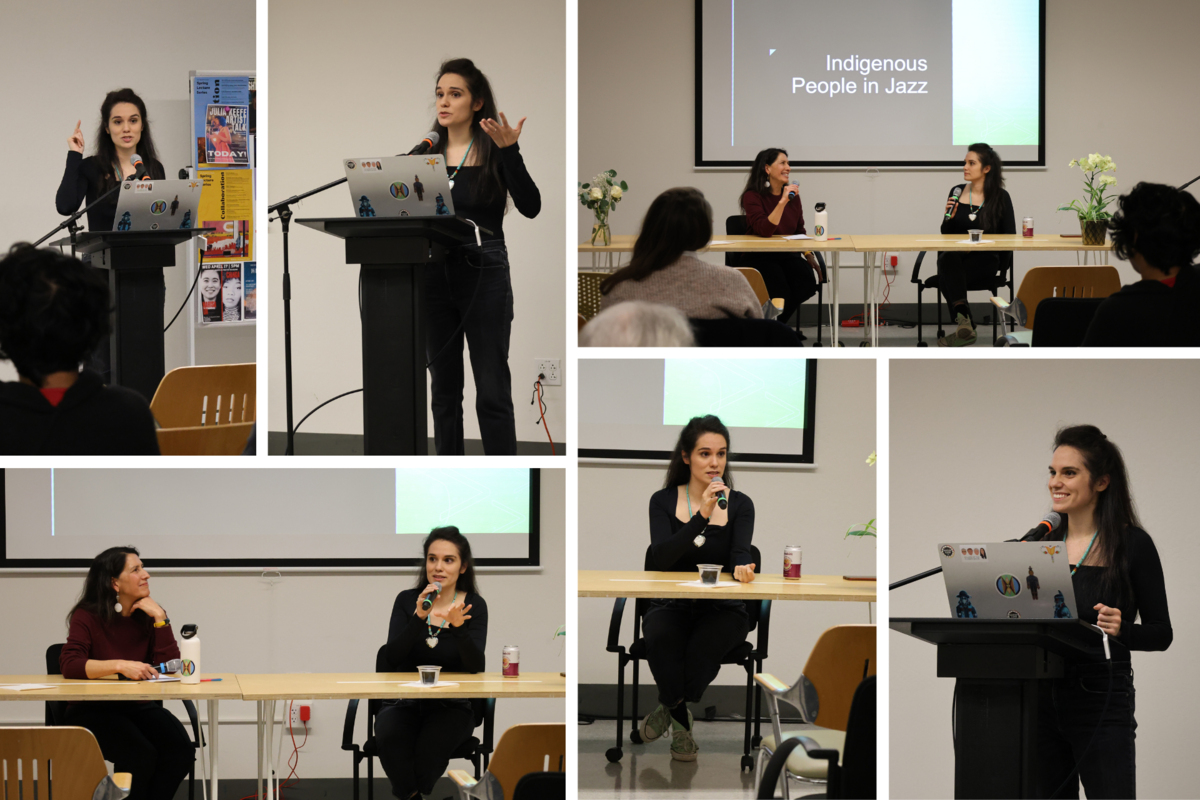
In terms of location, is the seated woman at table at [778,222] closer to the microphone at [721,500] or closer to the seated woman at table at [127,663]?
the microphone at [721,500]

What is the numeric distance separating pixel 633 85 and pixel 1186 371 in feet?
18.3

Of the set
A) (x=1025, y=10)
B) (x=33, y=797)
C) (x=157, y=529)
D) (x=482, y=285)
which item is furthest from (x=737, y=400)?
(x=1025, y=10)

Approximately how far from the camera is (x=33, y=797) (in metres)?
3.17

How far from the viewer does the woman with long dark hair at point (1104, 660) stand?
3004 mm

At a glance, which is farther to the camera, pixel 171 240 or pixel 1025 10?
pixel 1025 10

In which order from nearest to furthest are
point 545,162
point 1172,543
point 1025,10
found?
point 1172,543
point 545,162
point 1025,10

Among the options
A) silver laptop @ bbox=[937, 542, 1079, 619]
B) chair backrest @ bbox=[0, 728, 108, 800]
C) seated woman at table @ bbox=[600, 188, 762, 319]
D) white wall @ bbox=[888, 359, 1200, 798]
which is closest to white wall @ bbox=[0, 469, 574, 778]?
chair backrest @ bbox=[0, 728, 108, 800]

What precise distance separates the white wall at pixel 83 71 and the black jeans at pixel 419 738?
310cm

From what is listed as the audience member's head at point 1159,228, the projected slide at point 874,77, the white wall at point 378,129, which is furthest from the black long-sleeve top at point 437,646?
the projected slide at point 874,77

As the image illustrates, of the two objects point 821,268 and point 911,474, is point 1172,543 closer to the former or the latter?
point 911,474

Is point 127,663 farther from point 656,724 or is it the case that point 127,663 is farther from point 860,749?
point 860,749

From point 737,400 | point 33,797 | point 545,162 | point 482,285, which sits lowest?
point 33,797

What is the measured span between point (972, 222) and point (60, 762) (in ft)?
17.0

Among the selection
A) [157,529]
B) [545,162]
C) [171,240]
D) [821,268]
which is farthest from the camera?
[821,268]
